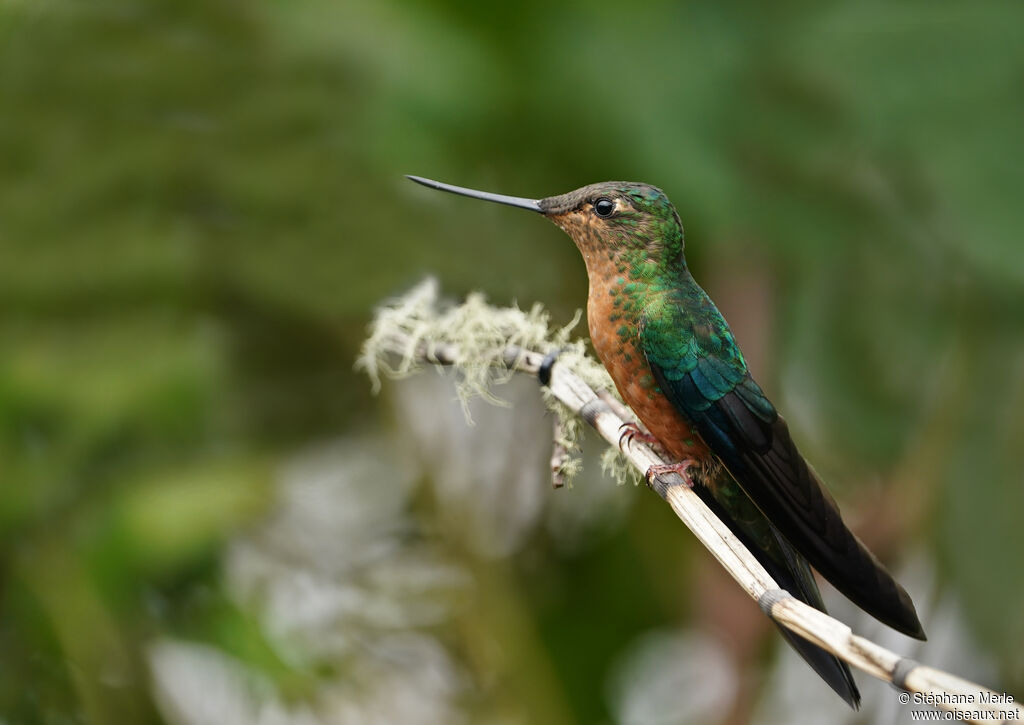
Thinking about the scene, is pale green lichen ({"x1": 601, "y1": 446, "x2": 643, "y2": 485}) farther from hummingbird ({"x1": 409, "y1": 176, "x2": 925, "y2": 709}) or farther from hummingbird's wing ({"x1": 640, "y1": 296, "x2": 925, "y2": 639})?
hummingbird's wing ({"x1": 640, "y1": 296, "x2": 925, "y2": 639})

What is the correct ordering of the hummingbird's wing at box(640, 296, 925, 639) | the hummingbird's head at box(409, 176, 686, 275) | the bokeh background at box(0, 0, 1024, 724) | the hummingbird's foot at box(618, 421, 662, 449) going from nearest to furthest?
the hummingbird's wing at box(640, 296, 925, 639) < the hummingbird's head at box(409, 176, 686, 275) < the hummingbird's foot at box(618, 421, 662, 449) < the bokeh background at box(0, 0, 1024, 724)

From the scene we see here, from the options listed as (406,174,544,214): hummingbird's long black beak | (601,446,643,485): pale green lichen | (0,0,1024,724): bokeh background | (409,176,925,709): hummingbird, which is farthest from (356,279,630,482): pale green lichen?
(0,0,1024,724): bokeh background

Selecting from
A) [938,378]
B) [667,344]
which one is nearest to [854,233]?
[938,378]

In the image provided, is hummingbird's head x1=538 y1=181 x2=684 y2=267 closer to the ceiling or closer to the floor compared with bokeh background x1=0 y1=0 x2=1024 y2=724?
closer to the ceiling

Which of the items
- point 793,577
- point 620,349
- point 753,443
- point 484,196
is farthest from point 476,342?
point 793,577

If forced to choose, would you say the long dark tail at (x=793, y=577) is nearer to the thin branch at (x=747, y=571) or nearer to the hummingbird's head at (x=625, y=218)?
the thin branch at (x=747, y=571)

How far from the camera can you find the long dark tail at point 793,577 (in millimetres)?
1303

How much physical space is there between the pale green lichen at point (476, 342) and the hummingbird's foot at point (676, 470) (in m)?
0.09

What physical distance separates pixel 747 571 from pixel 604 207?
639 mm

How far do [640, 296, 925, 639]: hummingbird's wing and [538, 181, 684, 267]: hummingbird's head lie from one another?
89 millimetres

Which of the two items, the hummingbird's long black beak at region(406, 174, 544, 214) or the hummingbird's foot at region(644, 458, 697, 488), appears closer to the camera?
the hummingbird's long black beak at region(406, 174, 544, 214)

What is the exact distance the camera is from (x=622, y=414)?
5.76ft

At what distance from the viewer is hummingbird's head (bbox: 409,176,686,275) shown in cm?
157

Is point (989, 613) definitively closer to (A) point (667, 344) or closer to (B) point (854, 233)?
(B) point (854, 233)
